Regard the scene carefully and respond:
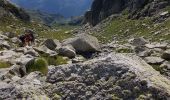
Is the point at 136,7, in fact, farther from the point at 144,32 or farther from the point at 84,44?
the point at 84,44

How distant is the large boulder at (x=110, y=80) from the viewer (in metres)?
12.9

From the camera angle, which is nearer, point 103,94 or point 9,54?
point 103,94

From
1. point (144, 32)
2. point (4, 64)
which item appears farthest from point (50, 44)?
point (144, 32)

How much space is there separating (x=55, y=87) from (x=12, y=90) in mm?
1358

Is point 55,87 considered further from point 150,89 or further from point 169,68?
point 169,68

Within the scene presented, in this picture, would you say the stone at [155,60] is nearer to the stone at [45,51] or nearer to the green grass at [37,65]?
the green grass at [37,65]

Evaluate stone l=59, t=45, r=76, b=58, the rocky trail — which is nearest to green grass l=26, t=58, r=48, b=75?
the rocky trail

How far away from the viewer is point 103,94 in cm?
1330

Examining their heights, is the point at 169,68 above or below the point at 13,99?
below

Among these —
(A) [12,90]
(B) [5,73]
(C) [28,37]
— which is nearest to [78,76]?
(A) [12,90]

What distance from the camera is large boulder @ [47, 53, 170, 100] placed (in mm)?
12898

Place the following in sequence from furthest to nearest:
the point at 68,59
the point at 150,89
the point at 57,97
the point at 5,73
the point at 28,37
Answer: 1. the point at 28,37
2. the point at 68,59
3. the point at 5,73
4. the point at 57,97
5. the point at 150,89

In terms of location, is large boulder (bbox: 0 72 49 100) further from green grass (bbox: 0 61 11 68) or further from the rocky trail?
green grass (bbox: 0 61 11 68)

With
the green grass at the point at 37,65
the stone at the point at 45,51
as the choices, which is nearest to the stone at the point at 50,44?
the stone at the point at 45,51
